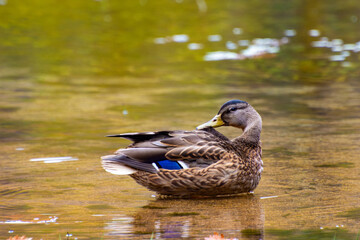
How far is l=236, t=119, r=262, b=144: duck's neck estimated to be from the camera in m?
6.29

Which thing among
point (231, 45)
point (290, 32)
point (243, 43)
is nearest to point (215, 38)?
point (243, 43)

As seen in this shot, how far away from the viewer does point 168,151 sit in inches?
235

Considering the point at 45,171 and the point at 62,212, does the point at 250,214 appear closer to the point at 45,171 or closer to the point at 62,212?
the point at 62,212

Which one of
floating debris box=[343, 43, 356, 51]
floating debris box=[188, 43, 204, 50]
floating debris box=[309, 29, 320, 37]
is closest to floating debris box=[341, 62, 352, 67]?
floating debris box=[343, 43, 356, 51]

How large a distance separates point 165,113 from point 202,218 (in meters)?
3.91

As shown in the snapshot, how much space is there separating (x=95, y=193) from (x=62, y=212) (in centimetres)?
59

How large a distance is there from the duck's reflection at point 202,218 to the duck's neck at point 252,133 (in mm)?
491

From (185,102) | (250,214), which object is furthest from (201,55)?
(250,214)

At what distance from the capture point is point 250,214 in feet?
18.5

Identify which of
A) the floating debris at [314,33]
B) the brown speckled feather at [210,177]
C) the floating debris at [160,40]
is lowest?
the brown speckled feather at [210,177]

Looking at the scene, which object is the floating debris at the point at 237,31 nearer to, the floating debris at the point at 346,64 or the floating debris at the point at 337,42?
the floating debris at the point at 337,42

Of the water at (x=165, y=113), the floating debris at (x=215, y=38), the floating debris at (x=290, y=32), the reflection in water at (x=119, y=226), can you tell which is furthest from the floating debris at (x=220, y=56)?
the reflection in water at (x=119, y=226)

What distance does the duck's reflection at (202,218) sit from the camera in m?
5.12

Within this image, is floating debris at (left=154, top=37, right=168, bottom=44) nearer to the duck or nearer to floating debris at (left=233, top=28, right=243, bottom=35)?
floating debris at (left=233, top=28, right=243, bottom=35)
